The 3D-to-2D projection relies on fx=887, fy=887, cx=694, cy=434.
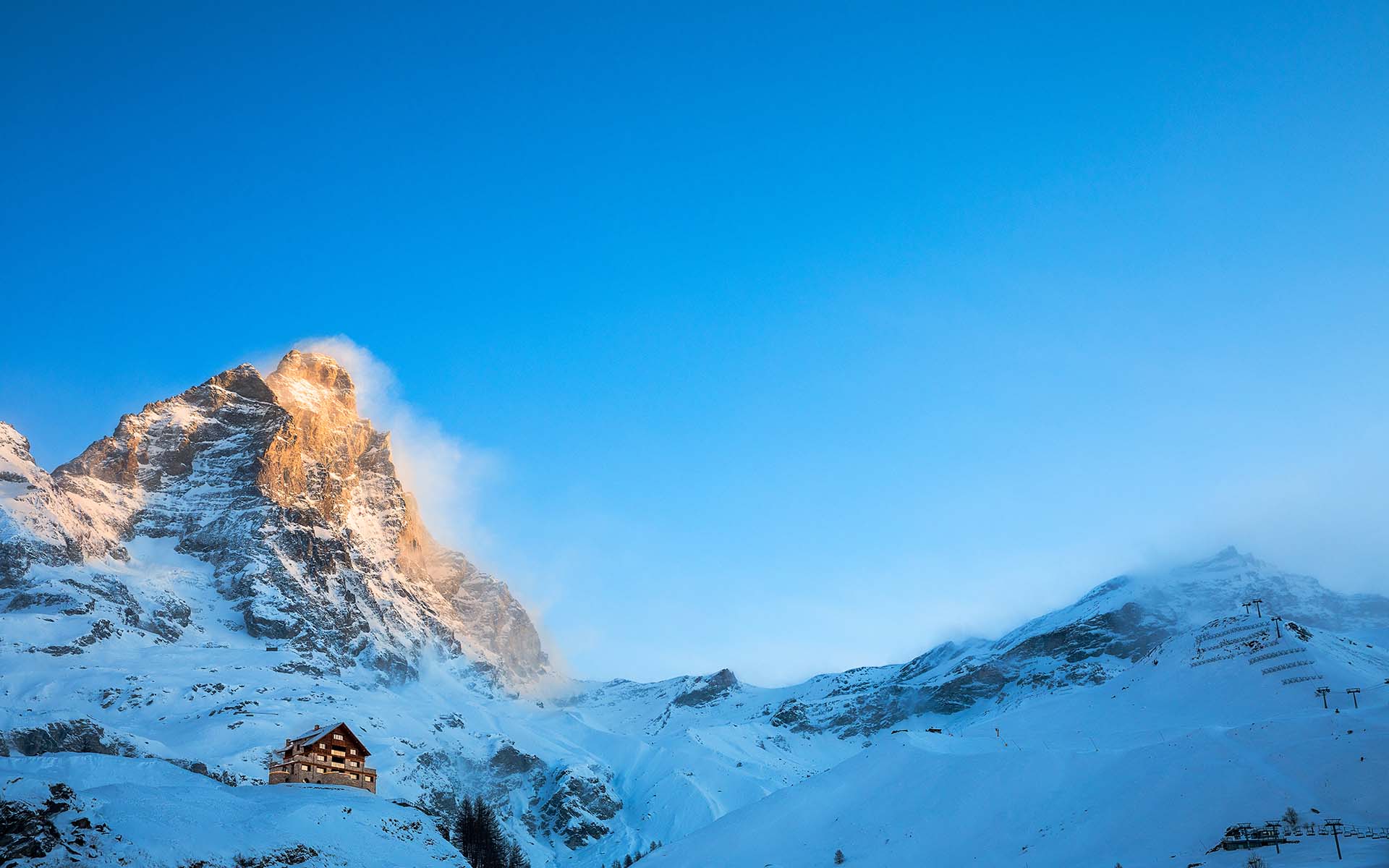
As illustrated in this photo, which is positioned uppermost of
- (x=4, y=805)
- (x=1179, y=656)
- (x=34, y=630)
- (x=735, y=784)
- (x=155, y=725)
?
(x=34, y=630)

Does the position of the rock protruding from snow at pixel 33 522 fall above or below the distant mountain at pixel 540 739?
above

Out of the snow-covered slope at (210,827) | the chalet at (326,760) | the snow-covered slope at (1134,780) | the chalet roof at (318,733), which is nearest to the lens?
the snow-covered slope at (210,827)

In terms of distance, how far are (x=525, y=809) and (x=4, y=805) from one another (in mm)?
138755

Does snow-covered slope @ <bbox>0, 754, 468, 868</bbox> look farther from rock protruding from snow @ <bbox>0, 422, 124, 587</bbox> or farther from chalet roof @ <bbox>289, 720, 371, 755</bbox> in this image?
rock protruding from snow @ <bbox>0, 422, 124, 587</bbox>

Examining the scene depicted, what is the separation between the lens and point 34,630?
147 metres

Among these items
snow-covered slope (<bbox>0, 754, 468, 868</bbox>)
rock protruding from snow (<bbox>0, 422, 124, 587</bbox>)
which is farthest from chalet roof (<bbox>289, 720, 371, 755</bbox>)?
rock protruding from snow (<bbox>0, 422, 124, 587</bbox>)

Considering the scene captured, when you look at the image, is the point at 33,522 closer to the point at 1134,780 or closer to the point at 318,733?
the point at 318,733

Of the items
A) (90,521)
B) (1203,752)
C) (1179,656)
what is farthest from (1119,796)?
(90,521)

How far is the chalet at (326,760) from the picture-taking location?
235ft

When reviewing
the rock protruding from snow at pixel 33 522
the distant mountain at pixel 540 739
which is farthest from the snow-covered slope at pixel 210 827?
the rock protruding from snow at pixel 33 522

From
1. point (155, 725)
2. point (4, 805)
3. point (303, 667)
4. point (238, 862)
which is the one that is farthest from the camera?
point (303, 667)

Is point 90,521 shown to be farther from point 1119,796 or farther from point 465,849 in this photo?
point 1119,796

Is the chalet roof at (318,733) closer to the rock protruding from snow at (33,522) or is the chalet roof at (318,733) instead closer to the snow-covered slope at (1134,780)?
the snow-covered slope at (1134,780)

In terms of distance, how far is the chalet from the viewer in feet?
235
